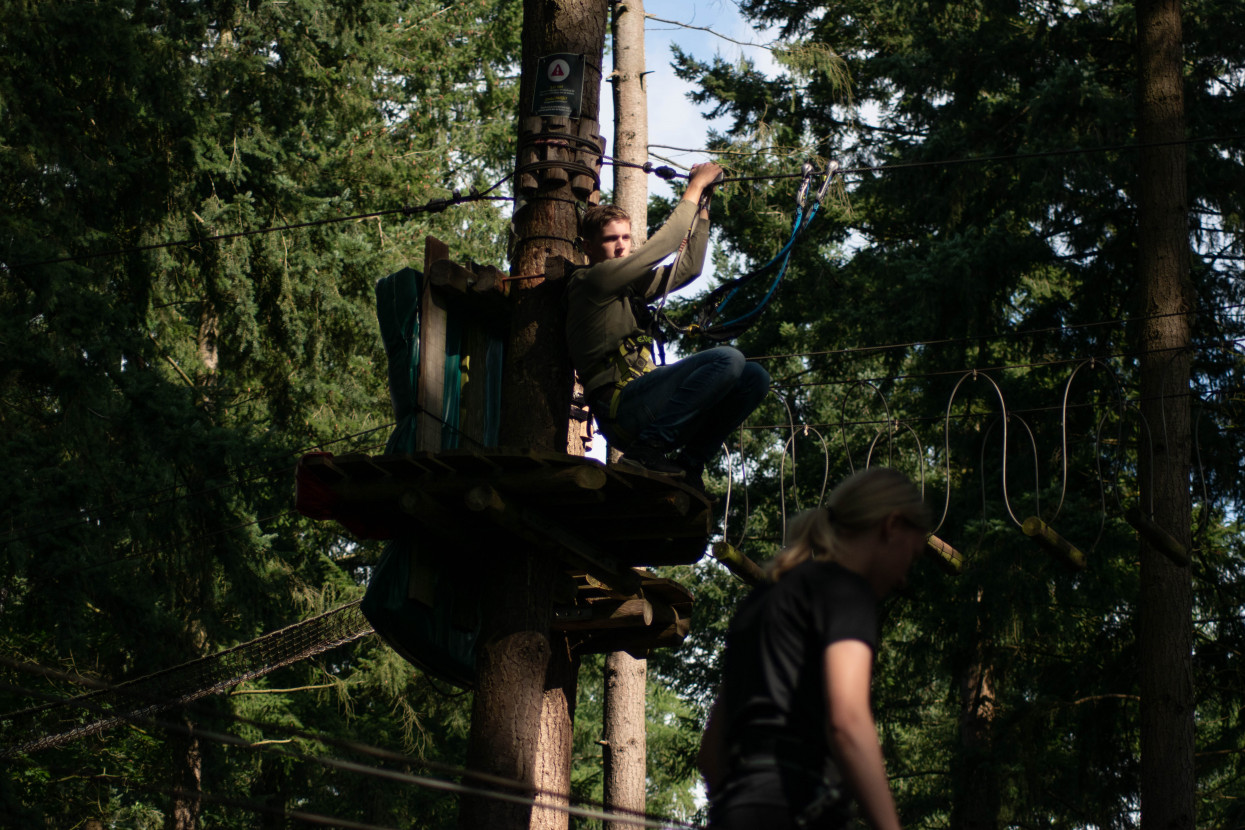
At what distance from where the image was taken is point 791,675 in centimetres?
249

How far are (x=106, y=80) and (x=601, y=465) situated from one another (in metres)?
9.65

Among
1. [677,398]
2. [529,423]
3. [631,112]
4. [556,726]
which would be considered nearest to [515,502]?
[529,423]

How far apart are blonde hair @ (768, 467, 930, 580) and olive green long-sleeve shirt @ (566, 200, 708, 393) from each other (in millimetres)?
2480

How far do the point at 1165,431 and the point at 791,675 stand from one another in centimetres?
799

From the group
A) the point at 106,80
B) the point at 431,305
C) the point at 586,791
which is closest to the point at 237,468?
the point at 106,80

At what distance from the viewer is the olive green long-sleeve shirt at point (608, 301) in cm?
505

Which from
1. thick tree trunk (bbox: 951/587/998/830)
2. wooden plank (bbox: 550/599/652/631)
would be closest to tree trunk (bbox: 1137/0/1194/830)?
thick tree trunk (bbox: 951/587/998/830)

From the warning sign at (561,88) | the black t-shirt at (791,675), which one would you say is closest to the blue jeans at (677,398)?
the warning sign at (561,88)

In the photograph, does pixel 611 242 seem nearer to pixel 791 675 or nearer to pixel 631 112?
pixel 791 675

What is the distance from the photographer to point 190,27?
13.2 meters

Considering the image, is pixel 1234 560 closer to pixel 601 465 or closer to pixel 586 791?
pixel 601 465

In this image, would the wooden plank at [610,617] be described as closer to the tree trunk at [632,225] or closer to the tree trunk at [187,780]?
the tree trunk at [632,225]

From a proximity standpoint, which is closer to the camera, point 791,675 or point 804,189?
point 791,675

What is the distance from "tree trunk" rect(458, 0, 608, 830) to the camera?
4863 millimetres
